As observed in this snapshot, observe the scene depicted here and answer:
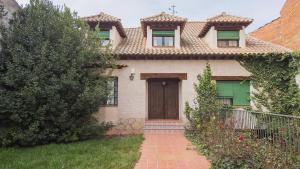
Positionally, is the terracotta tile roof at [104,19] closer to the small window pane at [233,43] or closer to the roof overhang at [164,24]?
the roof overhang at [164,24]

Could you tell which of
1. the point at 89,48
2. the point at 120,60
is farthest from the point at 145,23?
the point at 89,48

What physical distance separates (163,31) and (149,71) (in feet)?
9.25

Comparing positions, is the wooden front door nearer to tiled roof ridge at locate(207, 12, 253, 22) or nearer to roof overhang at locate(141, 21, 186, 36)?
roof overhang at locate(141, 21, 186, 36)

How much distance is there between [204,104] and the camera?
41.7 feet

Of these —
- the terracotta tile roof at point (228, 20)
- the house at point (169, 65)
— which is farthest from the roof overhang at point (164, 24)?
the terracotta tile roof at point (228, 20)

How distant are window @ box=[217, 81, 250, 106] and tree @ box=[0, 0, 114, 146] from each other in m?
6.66

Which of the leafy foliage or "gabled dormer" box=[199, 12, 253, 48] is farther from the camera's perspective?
"gabled dormer" box=[199, 12, 253, 48]

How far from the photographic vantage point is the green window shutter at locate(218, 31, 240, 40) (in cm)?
1570

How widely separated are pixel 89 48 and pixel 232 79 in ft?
25.7

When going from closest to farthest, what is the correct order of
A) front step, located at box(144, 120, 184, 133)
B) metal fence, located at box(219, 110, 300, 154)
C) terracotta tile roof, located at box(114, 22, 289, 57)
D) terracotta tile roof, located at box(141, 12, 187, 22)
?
metal fence, located at box(219, 110, 300, 154) → front step, located at box(144, 120, 184, 133) → terracotta tile roof, located at box(114, 22, 289, 57) → terracotta tile roof, located at box(141, 12, 187, 22)

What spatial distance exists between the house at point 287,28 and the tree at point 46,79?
47.6 feet

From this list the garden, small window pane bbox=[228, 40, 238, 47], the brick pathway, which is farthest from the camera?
small window pane bbox=[228, 40, 238, 47]

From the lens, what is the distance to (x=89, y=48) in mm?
12016

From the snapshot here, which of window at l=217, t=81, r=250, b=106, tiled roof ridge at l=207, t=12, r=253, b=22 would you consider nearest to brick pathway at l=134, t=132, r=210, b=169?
window at l=217, t=81, r=250, b=106
